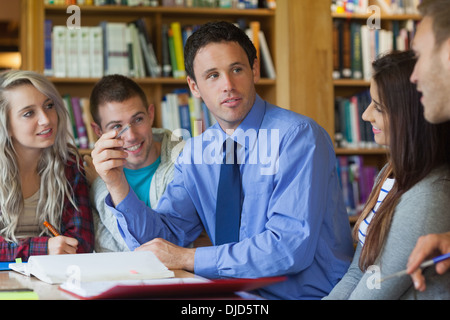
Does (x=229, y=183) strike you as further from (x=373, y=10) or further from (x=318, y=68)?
(x=373, y=10)

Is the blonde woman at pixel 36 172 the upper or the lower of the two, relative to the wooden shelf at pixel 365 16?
lower

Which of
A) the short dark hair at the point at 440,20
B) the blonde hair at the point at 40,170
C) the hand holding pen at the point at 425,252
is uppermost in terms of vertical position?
the short dark hair at the point at 440,20

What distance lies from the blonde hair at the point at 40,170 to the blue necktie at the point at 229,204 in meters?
0.49

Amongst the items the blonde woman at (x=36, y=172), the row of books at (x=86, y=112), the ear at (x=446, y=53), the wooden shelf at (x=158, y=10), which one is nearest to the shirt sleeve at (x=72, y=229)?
the blonde woman at (x=36, y=172)

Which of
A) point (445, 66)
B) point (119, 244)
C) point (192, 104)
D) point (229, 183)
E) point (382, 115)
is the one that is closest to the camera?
point (445, 66)

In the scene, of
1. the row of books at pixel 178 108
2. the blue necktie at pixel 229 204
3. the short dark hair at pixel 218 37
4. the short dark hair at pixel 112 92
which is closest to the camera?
the blue necktie at pixel 229 204

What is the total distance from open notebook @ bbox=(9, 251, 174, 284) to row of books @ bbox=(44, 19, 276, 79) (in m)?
1.68

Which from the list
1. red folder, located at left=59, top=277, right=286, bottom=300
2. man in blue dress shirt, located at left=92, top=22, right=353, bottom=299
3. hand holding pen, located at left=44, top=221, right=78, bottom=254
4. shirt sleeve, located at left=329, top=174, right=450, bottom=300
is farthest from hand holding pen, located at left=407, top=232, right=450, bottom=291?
hand holding pen, located at left=44, top=221, right=78, bottom=254

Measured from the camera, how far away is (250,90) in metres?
1.27

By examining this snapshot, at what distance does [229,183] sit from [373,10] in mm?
1822

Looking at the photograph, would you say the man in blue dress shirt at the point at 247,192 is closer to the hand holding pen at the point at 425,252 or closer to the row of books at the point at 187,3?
the hand holding pen at the point at 425,252

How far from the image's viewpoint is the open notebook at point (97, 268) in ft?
2.94

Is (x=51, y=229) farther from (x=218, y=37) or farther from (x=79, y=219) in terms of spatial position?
(x=218, y=37)

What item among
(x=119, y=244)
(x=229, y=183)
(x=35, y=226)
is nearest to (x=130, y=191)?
(x=229, y=183)
